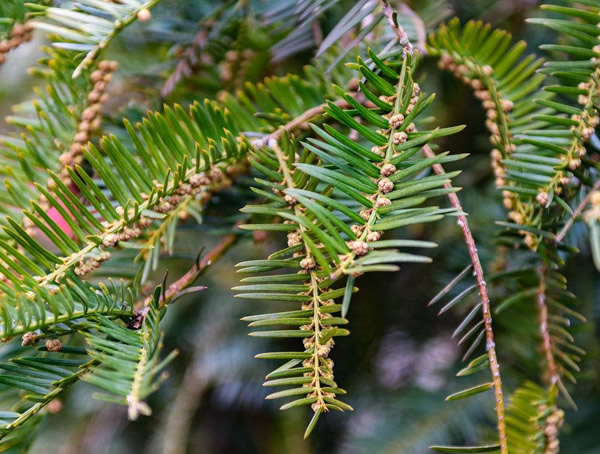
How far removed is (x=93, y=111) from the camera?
1.27 feet

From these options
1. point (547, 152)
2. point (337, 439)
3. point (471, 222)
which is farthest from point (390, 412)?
point (547, 152)

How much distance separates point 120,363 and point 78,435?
0.50m

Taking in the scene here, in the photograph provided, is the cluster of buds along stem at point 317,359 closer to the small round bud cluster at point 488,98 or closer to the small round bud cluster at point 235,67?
the small round bud cluster at point 488,98

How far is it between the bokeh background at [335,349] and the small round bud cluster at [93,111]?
0.11m

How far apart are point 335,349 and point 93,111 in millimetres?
383

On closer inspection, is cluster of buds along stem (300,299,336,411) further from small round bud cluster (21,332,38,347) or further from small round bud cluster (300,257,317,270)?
small round bud cluster (21,332,38,347)

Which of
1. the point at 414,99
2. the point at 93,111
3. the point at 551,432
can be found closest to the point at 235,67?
the point at 93,111

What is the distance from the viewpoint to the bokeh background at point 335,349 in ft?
1.68

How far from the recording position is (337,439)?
63 cm

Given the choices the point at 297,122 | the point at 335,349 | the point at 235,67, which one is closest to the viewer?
the point at 297,122

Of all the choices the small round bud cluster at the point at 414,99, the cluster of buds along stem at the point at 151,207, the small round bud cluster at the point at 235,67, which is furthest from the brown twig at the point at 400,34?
the small round bud cluster at the point at 235,67

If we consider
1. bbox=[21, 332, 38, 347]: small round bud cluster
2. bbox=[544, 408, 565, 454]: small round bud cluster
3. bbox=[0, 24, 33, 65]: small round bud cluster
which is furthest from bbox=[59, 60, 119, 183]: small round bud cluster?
bbox=[544, 408, 565, 454]: small round bud cluster

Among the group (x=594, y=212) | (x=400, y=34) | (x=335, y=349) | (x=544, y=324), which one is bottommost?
(x=335, y=349)

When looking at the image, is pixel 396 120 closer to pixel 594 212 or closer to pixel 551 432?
pixel 594 212
